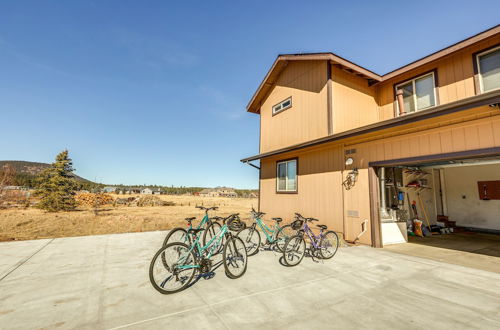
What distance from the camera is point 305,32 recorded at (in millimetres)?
10391

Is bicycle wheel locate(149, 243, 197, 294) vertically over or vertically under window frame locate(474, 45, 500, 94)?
under

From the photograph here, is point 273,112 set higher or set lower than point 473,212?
higher

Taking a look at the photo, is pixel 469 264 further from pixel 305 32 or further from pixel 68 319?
pixel 305 32

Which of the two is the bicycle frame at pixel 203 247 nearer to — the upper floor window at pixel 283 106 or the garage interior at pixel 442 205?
the garage interior at pixel 442 205

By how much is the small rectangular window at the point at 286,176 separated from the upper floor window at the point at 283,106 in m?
2.64

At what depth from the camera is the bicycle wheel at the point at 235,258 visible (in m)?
3.93

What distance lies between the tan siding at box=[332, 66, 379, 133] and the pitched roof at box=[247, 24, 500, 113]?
0.34 metres

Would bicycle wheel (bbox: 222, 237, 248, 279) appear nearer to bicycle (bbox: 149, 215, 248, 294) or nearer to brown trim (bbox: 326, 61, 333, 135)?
bicycle (bbox: 149, 215, 248, 294)

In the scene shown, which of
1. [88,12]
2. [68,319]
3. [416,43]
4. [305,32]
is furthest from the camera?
[305,32]

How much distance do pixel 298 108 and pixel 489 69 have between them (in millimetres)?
5924

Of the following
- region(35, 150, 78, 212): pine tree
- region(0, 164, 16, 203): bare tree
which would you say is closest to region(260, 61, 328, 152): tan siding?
region(35, 150, 78, 212): pine tree

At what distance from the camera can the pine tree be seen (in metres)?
20.2

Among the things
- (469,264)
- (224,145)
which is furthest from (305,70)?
(224,145)

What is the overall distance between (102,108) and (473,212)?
26.8 m
